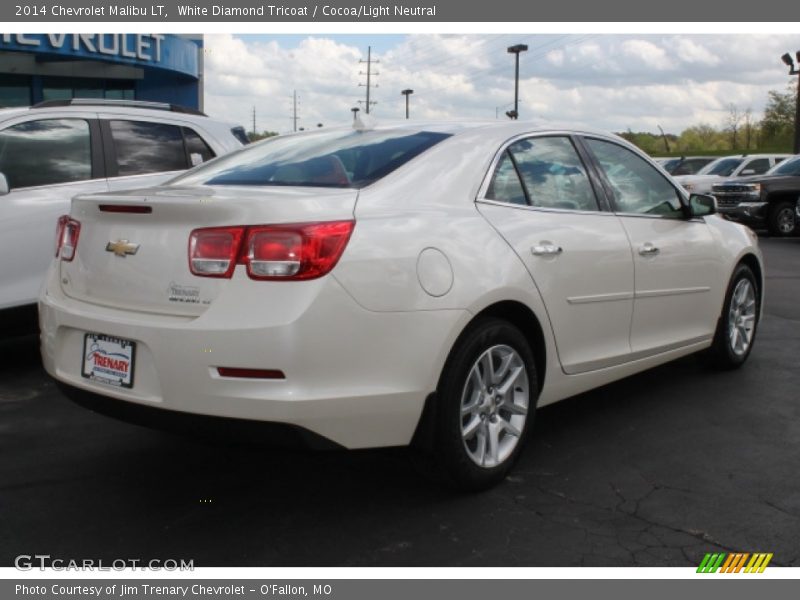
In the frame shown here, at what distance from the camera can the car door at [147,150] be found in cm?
679

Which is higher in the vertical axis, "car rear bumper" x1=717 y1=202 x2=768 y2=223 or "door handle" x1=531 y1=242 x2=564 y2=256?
"door handle" x1=531 y1=242 x2=564 y2=256

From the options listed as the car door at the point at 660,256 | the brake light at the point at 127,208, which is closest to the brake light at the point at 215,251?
the brake light at the point at 127,208

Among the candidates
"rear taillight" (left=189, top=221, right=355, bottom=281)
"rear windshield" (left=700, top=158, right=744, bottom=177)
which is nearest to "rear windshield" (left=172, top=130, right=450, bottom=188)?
"rear taillight" (left=189, top=221, right=355, bottom=281)

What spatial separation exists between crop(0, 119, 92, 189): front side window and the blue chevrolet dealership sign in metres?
15.4

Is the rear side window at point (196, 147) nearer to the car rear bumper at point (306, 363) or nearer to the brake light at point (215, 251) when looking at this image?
the car rear bumper at point (306, 363)

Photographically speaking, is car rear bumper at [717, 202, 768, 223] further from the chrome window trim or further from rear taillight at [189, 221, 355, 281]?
rear taillight at [189, 221, 355, 281]

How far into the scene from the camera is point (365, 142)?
171 inches

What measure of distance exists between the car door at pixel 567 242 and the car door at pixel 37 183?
341 cm

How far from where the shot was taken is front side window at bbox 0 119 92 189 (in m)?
6.21

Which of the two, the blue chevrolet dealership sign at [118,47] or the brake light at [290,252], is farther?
the blue chevrolet dealership sign at [118,47]

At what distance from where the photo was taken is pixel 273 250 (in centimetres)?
333

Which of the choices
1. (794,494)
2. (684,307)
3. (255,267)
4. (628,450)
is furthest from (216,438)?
(684,307)

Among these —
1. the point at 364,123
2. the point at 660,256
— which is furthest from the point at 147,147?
the point at 660,256

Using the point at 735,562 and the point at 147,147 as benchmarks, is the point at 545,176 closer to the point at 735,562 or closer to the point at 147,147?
the point at 735,562
